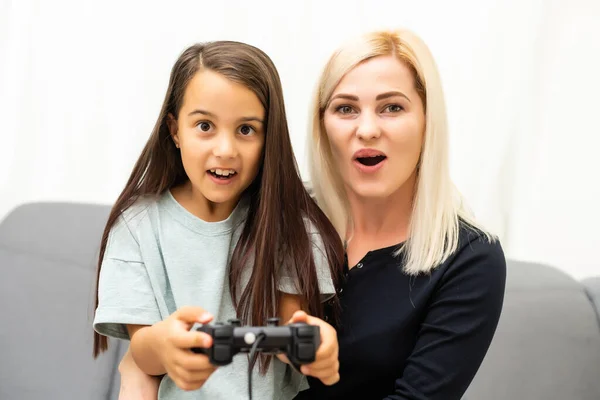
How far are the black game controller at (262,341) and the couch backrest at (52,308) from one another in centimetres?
→ 87

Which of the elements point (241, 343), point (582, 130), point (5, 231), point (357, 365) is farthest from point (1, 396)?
point (582, 130)

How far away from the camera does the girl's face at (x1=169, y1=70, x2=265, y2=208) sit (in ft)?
3.01

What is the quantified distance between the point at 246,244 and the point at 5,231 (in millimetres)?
951

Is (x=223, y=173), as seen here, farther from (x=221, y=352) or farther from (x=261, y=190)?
(x=221, y=352)

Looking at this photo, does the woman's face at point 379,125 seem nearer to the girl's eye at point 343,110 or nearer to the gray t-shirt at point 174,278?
the girl's eye at point 343,110

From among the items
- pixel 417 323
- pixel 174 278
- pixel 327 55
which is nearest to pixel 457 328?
pixel 417 323

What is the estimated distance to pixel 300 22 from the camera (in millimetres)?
1660

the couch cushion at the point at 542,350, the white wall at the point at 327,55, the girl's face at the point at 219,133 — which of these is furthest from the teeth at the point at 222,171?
the couch cushion at the point at 542,350

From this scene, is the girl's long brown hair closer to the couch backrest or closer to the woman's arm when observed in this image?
the woman's arm

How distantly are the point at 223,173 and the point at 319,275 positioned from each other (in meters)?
0.21

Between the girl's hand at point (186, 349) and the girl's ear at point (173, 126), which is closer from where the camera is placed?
the girl's hand at point (186, 349)

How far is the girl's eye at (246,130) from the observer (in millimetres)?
950

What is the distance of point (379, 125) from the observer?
103 centimetres

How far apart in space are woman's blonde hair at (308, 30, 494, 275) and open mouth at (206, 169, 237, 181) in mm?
230
